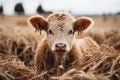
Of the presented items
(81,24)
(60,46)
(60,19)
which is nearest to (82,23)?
(81,24)

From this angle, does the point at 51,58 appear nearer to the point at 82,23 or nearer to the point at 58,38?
the point at 58,38

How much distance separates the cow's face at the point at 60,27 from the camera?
381cm

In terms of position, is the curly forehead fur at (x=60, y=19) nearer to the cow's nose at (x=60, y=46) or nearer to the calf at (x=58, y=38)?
the calf at (x=58, y=38)

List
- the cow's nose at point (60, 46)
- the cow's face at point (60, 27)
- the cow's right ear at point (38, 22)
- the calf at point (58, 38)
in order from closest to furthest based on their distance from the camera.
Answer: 1. the cow's nose at point (60, 46)
2. the cow's face at point (60, 27)
3. the calf at point (58, 38)
4. the cow's right ear at point (38, 22)

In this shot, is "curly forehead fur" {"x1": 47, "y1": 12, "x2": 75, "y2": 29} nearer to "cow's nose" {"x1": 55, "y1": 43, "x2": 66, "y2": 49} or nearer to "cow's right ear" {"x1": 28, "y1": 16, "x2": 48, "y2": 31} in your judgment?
"cow's right ear" {"x1": 28, "y1": 16, "x2": 48, "y2": 31}

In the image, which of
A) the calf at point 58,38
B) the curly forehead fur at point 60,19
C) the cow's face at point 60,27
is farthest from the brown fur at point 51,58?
the curly forehead fur at point 60,19

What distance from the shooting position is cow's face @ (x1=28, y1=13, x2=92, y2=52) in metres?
3.81

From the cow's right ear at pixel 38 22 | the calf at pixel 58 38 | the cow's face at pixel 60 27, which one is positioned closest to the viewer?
the cow's face at pixel 60 27

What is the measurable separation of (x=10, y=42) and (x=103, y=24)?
4.03 meters

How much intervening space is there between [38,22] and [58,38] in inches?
17.8

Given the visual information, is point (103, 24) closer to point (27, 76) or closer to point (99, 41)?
point (99, 41)

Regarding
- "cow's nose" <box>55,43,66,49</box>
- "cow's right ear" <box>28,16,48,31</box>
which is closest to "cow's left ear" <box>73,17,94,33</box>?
"cow's right ear" <box>28,16,48,31</box>

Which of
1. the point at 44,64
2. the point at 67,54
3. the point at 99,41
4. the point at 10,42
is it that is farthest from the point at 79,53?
the point at 99,41

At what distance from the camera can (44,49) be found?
4.21 meters
